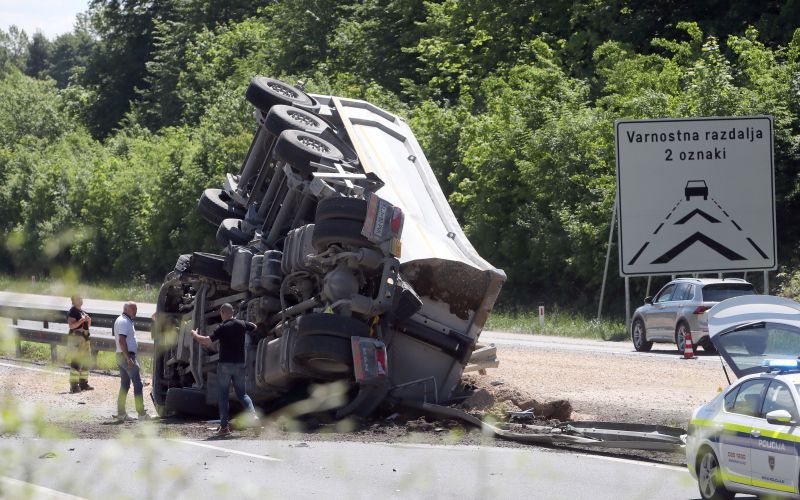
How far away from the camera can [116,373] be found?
71.1ft

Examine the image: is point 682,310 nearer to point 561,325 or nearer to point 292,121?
point 561,325

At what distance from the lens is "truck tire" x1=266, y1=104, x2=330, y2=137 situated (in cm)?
1451

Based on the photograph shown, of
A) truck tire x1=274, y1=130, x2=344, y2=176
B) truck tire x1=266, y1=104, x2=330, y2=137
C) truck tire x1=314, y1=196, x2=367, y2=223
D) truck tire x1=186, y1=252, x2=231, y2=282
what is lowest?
truck tire x1=186, y1=252, x2=231, y2=282

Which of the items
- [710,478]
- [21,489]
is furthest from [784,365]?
[21,489]

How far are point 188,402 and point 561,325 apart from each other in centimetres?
1879

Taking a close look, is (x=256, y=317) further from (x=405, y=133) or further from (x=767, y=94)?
(x=767, y=94)

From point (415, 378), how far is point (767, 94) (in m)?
19.7

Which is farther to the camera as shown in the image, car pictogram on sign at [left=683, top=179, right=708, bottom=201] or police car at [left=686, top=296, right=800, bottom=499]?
car pictogram on sign at [left=683, top=179, right=708, bottom=201]

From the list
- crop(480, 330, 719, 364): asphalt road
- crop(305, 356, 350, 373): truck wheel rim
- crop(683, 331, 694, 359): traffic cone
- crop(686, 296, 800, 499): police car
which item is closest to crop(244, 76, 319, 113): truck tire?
crop(305, 356, 350, 373): truck wheel rim

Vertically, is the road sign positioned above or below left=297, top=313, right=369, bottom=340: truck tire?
above

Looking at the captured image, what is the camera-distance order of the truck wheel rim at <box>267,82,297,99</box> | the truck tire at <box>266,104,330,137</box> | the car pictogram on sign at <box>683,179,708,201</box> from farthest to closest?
the truck wheel rim at <box>267,82,297,99</box>
the truck tire at <box>266,104,330,137</box>
the car pictogram on sign at <box>683,179,708,201</box>

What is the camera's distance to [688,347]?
77.2 ft

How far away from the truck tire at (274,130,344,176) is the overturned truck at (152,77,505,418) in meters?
0.02

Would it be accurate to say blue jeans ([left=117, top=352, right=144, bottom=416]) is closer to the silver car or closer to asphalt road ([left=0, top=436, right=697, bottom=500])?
asphalt road ([left=0, top=436, right=697, bottom=500])
